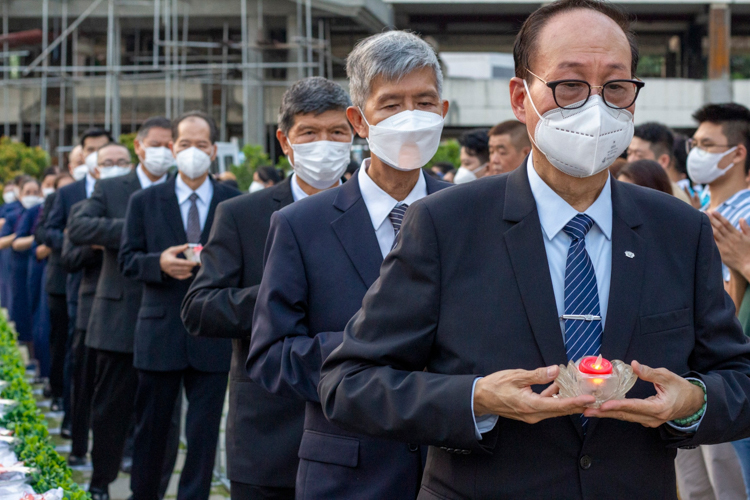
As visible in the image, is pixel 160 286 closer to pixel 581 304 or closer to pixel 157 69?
pixel 581 304

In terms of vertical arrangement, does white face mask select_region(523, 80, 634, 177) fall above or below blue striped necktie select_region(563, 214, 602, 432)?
above

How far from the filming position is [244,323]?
3.73 meters

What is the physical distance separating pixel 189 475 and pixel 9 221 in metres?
8.79

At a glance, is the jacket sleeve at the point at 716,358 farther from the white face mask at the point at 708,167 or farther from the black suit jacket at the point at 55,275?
the black suit jacket at the point at 55,275

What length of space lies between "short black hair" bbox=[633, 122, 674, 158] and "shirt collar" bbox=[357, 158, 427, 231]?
4.24 metres

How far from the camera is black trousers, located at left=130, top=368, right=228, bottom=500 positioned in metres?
5.22

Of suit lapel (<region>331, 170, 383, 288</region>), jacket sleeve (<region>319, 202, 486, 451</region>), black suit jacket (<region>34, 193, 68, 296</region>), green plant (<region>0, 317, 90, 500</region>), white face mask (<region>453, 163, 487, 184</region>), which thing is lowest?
green plant (<region>0, 317, 90, 500</region>)

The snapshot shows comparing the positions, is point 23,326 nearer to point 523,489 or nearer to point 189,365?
point 189,365

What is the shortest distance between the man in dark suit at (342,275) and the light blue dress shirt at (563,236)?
880mm

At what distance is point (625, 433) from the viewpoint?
79.2 inches

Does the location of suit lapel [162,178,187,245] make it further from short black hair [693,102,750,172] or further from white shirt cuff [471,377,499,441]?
white shirt cuff [471,377,499,441]

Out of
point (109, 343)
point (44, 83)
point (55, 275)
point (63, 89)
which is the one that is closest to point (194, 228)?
point (109, 343)

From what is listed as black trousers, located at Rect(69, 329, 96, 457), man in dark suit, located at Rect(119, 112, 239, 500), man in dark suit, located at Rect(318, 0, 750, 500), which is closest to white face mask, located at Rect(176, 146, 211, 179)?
man in dark suit, located at Rect(119, 112, 239, 500)

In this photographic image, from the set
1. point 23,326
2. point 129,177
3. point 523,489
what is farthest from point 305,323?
point 23,326
